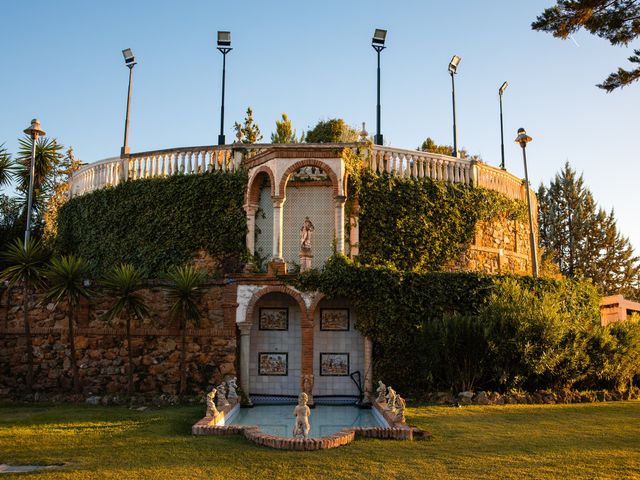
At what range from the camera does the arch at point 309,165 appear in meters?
16.8

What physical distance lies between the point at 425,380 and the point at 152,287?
24.2 ft

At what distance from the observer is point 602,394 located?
1531cm

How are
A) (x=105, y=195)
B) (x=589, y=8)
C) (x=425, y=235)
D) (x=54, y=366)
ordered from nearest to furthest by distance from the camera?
1. (x=589, y=8)
2. (x=54, y=366)
3. (x=425, y=235)
4. (x=105, y=195)

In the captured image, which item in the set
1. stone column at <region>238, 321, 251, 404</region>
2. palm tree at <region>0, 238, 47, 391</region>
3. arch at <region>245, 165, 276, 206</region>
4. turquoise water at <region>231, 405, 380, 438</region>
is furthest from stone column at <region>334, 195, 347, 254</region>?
palm tree at <region>0, 238, 47, 391</region>

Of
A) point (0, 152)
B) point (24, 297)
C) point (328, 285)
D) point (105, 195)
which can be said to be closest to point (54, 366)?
point (24, 297)

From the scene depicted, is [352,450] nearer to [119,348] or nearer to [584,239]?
[119,348]

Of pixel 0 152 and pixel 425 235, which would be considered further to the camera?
pixel 0 152

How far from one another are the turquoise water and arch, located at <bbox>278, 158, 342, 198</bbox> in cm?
554

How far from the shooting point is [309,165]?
17.0 m

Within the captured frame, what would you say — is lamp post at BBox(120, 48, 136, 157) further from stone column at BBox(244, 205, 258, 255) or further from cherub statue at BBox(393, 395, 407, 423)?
cherub statue at BBox(393, 395, 407, 423)

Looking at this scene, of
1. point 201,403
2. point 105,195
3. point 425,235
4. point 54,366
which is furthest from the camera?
point 105,195

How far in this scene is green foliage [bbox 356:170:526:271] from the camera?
17.8 m

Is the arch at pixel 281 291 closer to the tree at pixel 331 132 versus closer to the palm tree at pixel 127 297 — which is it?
the palm tree at pixel 127 297

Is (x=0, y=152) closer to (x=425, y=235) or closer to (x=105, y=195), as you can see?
(x=105, y=195)
